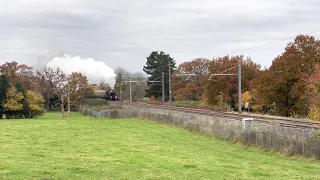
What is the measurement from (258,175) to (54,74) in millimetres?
96069

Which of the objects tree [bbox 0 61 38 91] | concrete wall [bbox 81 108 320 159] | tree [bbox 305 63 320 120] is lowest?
concrete wall [bbox 81 108 320 159]

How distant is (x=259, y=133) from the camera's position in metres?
23.5

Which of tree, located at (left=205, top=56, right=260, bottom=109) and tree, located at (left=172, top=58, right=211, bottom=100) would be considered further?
tree, located at (left=172, top=58, right=211, bottom=100)

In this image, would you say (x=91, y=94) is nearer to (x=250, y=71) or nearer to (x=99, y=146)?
(x=250, y=71)

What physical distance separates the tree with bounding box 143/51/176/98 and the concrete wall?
62416mm

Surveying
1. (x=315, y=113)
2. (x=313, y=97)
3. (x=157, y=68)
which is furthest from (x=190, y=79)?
(x=313, y=97)

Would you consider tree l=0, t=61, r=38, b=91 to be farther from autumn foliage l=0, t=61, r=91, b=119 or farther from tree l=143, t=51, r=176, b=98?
tree l=143, t=51, r=176, b=98

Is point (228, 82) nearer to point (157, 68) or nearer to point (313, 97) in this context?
point (313, 97)

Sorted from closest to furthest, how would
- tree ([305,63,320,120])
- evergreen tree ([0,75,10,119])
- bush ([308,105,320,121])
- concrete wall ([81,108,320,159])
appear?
concrete wall ([81,108,320,159]), tree ([305,63,320,120]), bush ([308,105,320,121]), evergreen tree ([0,75,10,119])

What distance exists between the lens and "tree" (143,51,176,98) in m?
103

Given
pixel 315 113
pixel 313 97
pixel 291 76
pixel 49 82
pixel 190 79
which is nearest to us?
pixel 313 97

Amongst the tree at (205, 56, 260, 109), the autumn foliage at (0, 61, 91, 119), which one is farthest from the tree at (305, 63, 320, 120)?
the autumn foliage at (0, 61, 91, 119)

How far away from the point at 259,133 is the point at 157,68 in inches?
3277

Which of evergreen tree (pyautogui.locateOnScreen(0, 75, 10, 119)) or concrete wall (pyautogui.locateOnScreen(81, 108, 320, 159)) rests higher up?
evergreen tree (pyautogui.locateOnScreen(0, 75, 10, 119))
